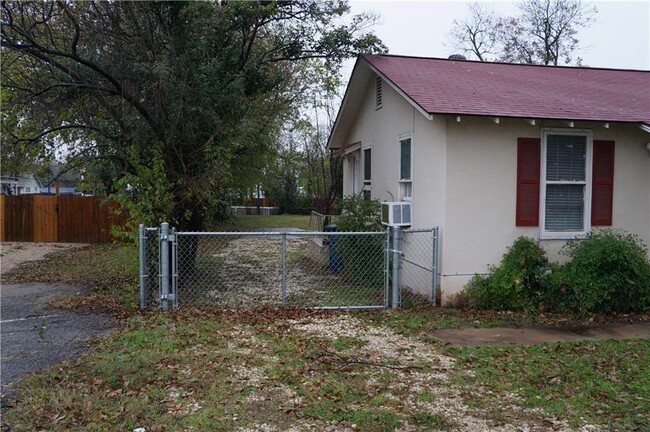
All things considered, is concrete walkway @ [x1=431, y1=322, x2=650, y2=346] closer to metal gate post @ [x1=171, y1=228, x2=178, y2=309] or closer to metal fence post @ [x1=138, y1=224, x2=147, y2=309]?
metal gate post @ [x1=171, y1=228, x2=178, y2=309]

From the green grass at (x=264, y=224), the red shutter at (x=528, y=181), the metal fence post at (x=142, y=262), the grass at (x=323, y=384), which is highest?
the red shutter at (x=528, y=181)

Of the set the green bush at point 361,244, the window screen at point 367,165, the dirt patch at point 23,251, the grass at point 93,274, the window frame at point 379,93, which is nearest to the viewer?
the grass at point 93,274

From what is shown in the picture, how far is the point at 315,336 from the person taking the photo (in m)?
6.38

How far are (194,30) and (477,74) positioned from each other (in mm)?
5381

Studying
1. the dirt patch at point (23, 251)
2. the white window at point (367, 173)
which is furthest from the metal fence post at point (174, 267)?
the dirt patch at point (23, 251)

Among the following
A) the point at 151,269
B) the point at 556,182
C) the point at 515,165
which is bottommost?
the point at 151,269

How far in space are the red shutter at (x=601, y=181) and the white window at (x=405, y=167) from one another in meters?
2.98

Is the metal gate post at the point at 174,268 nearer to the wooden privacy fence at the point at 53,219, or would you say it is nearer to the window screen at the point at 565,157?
the window screen at the point at 565,157

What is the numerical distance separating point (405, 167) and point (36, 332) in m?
6.46

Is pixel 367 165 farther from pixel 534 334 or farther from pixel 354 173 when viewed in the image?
pixel 534 334

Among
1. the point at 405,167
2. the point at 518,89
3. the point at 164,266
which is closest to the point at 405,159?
the point at 405,167

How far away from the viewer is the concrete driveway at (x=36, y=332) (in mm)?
5188

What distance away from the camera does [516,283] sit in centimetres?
771

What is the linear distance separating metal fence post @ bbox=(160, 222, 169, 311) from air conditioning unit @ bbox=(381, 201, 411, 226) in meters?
3.73
